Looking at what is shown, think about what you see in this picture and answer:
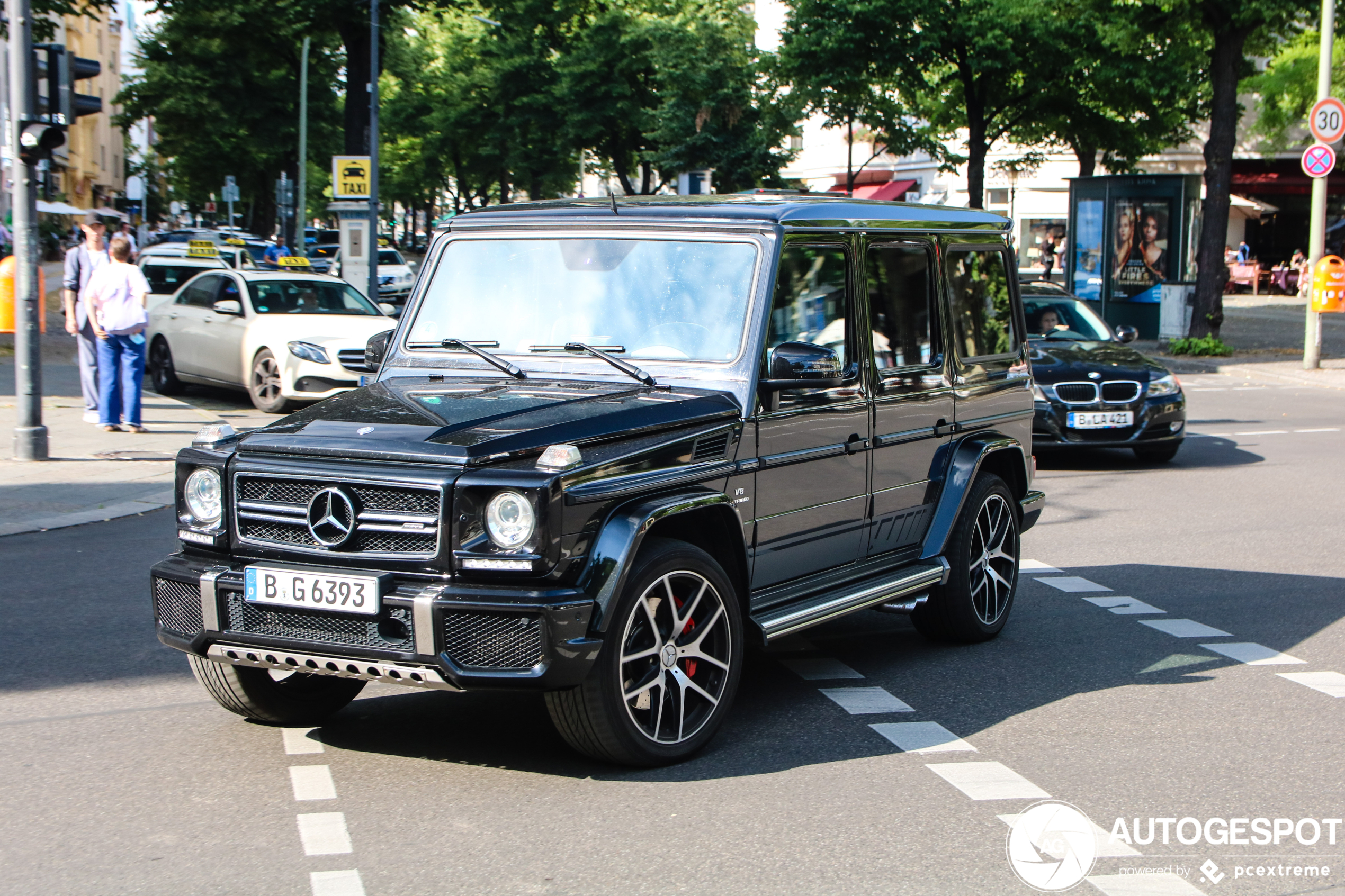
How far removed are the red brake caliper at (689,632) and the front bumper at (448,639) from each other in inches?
20.8

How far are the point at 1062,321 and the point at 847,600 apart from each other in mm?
9899

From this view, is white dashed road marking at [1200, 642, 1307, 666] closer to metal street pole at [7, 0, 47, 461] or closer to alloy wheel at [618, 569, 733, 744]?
alloy wheel at [618, 569, 733, 744]

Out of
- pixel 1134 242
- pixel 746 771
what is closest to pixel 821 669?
pixel 746 771

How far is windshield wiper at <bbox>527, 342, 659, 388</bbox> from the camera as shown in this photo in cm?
543

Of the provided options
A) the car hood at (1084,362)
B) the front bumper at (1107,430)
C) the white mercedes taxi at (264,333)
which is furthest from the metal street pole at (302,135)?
the front bumper at (1107,430)

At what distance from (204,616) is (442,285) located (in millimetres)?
1869

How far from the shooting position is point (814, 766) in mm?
5055

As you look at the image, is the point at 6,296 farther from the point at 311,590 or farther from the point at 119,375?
the point at 311,590

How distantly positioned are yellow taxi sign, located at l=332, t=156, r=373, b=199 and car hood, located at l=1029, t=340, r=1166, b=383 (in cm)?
1369

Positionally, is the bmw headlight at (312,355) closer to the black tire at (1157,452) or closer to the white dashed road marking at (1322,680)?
the black tire at (1157,452)

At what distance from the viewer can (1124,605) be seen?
7.86 meters

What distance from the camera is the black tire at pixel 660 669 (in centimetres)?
467

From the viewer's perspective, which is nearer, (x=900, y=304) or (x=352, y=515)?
(x=352, y=515)

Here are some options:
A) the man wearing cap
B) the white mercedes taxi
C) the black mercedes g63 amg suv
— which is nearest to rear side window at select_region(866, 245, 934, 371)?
the black mercedes g63 amg suv
